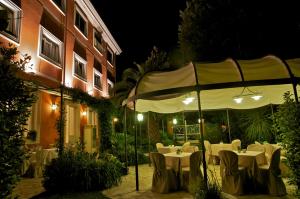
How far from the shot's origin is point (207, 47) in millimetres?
12984

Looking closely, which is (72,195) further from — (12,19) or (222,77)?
(12,19)

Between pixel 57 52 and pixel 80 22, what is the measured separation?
3704mm

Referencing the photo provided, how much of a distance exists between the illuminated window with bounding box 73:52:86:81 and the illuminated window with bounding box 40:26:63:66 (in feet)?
5.04

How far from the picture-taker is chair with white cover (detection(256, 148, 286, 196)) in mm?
5562

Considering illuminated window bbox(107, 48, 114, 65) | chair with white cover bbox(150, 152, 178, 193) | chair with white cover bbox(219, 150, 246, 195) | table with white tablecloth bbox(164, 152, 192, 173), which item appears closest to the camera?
chair with white cover bbox(219, 150, 246, 195)

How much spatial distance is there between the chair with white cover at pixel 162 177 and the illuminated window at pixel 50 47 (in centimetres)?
682

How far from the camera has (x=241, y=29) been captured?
12.2 meters

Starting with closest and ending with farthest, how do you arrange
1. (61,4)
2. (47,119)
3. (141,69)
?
(47,119)
(61,4)
(141,69)

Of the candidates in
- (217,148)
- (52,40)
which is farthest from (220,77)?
(52,40)

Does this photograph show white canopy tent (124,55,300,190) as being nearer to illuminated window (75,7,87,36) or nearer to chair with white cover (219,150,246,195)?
chair with white cover (219,150,246,195)

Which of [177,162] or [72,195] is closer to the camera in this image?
[72,195]

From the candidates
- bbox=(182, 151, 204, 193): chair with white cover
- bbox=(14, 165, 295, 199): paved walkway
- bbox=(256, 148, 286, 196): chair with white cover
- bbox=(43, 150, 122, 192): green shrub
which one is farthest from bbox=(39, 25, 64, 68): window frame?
bbox=(256, 148, 286, 196): chair with white cover

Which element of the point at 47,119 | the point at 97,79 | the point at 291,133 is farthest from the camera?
the point at 97,79

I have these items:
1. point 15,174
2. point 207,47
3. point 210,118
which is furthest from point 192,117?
point 15,174
